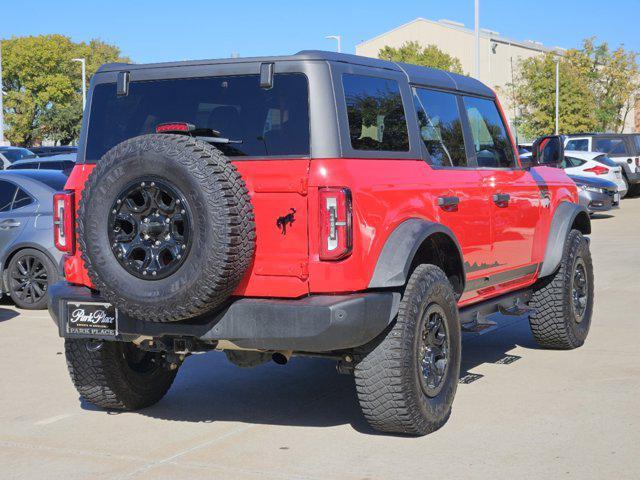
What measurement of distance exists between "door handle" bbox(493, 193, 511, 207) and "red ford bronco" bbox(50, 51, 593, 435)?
0.54m

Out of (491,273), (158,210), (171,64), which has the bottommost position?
(491,273)

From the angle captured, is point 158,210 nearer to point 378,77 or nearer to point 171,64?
point 171,64

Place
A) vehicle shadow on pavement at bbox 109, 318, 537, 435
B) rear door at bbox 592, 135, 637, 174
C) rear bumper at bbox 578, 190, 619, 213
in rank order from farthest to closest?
rear door at bbox 592, 135, 637, 174
rear bumper at bbox 578, 190, 619, 213
vehicle shadow on pavement at bbox 109, 318, 537, 435

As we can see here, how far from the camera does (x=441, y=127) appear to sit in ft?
21.4

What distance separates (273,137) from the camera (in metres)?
5.32

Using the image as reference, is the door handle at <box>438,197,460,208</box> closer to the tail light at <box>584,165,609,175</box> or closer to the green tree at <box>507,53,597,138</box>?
the tail light at <box>584,165,609,175</box>

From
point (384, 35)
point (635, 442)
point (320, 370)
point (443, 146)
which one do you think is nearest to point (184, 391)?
point (320, 370)

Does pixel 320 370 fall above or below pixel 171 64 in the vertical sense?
below

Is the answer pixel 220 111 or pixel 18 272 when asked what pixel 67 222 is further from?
pixel 18 272

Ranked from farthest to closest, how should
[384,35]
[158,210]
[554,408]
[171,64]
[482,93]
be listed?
1. [384,35]
2. [482,93]
3. [554,408]
4. [171,64]
5. [158,210]

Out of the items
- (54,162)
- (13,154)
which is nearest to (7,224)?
(54,162)

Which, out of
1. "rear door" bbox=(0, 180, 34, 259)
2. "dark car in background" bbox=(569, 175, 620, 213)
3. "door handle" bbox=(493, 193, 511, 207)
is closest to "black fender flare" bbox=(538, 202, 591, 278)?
"door handle" bbox=(493, 193, 511, 207)

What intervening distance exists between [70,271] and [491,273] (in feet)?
9.06

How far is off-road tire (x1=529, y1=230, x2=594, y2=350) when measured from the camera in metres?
7.93
